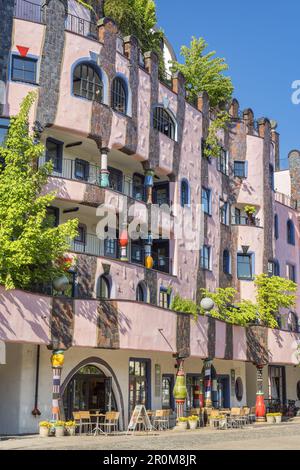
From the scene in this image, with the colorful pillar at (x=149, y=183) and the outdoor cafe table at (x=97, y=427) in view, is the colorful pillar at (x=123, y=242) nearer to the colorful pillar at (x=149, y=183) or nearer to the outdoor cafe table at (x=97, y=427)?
the colorful pillar at (x=149, y=183)

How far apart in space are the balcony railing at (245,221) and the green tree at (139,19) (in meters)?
9.47

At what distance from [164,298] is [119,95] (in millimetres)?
9448

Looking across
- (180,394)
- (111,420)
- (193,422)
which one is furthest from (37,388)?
(193,422)

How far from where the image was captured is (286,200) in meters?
48.4

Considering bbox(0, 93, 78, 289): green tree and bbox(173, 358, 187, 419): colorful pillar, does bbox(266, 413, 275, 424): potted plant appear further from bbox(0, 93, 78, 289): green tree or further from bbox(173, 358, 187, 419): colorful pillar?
bbox(0, 93, 78, 289): green tree

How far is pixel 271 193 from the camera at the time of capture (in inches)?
1694

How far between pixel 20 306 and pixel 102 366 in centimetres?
629

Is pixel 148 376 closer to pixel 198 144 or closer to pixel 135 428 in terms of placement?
pixel 135 428

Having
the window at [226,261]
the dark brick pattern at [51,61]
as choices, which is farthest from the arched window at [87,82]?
the window at [226,261]

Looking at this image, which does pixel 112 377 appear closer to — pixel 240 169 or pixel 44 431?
pixel 44 431

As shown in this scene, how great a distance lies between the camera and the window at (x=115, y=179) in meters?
33.1

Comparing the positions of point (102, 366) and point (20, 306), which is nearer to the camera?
point (20, 306)

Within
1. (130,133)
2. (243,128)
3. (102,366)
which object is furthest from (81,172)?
(243,128)

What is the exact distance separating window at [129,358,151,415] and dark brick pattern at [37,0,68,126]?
35.9 feet
